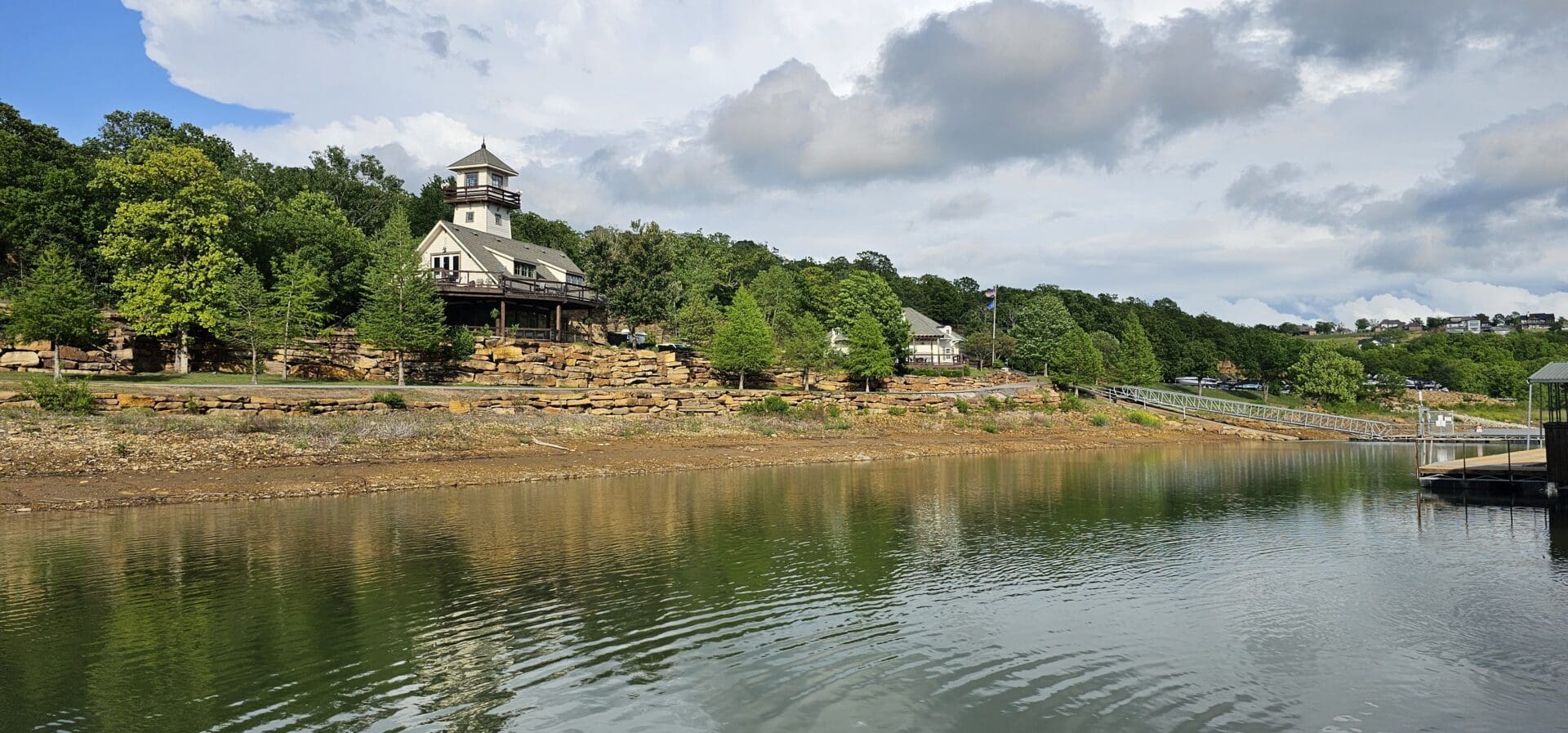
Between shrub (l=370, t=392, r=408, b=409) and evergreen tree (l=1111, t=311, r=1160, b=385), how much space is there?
77400 mm

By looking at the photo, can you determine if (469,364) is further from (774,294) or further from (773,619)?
(773,619)

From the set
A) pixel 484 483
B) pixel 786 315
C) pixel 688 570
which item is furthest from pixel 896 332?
pixel 688 570

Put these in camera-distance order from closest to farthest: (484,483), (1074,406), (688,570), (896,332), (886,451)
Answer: (688,570) < (484,483) < (886,451) < (1074,406) < (896,332)

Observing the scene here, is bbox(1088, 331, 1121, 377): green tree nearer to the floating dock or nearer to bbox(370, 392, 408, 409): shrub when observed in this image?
the floating dock

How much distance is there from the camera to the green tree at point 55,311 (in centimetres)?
4209

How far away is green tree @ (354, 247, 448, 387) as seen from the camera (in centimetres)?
5322

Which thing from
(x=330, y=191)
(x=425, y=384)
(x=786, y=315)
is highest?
(x=330, y=191)

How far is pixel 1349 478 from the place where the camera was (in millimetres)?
42375

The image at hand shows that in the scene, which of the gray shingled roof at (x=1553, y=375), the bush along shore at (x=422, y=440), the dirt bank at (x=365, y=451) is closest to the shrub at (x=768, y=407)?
the bush along shore at (x=422, y=440)

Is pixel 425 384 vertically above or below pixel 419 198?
below

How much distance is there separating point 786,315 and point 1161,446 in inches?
1419

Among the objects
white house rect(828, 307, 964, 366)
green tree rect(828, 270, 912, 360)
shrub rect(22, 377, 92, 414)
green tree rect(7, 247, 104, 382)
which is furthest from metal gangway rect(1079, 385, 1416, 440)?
green tree rect(7, 247, 104, 382)

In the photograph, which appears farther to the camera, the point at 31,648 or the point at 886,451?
the point at 886,451

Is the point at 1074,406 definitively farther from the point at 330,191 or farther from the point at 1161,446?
the point at 330,191
